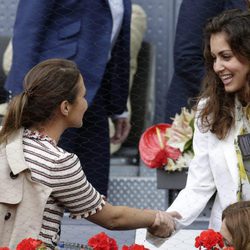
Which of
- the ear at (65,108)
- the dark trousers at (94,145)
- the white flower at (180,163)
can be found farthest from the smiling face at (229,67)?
the dark trousers at (94,145)

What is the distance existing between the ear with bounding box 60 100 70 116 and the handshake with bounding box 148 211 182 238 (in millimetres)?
539

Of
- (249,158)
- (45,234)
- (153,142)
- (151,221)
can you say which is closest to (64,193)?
(45,234)

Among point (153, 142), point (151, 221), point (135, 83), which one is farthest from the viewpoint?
point (135, 83)

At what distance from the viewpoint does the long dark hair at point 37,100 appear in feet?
12.1

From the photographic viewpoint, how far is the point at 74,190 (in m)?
3.64

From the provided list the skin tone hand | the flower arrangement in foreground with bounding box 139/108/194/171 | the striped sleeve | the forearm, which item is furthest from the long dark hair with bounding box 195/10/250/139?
the skin tone hand

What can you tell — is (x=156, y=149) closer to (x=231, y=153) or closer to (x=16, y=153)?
(x=231, y=153)

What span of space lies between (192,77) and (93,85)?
0.54m

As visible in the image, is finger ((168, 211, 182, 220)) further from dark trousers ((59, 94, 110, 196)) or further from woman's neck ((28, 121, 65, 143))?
dark trousers ((59, 94, 110, 196))

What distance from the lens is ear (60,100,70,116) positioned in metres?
3.73

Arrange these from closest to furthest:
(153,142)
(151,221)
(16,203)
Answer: (16,203), (151,221), (153,142)

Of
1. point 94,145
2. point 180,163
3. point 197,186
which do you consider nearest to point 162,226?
point 197,186

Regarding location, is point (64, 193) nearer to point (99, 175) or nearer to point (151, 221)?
point (151, 221)

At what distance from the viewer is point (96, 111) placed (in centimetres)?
578
